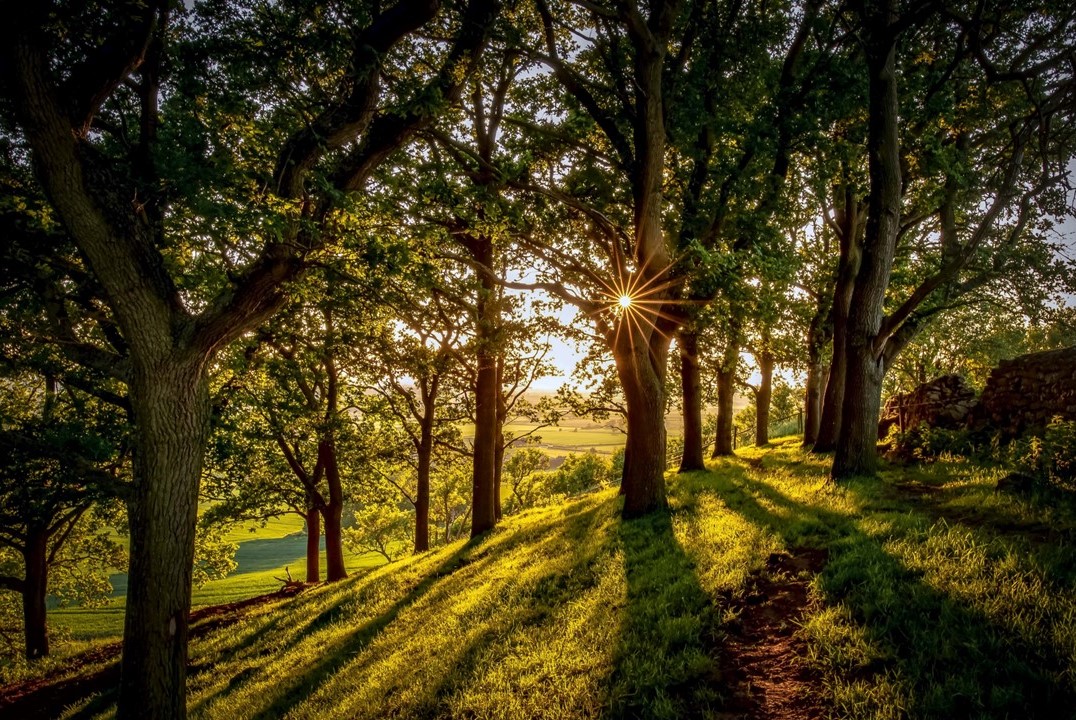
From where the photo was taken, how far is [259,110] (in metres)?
7.45

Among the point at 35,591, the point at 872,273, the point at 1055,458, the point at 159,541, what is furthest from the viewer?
the point at 35,591

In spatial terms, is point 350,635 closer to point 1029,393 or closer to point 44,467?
point 44,467

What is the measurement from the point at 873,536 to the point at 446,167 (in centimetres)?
987

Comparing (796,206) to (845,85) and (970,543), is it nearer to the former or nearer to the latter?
(845,85)

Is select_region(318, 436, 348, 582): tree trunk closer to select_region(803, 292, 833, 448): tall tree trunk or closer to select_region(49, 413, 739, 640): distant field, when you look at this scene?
select_region(49, 413, 739, 640): distant field

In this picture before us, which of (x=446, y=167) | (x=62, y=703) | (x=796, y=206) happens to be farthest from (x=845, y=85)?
(x=62, y=703)

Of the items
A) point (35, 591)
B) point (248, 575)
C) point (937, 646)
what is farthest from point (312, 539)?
point (248, 575)

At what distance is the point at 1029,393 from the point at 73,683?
23700 mm

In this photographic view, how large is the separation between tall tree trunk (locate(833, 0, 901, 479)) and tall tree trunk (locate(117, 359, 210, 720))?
464 inches

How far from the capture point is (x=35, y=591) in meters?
17.8

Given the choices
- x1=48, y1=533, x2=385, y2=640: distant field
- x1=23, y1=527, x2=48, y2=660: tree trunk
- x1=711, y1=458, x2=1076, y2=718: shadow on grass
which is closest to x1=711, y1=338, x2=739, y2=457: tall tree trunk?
x1=711, y1=458, x2=1076, y2=718: shadow on grass

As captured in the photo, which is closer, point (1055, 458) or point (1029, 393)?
point (1055, 458)

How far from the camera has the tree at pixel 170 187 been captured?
17.6 ft

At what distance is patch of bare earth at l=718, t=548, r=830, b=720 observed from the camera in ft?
12.6
